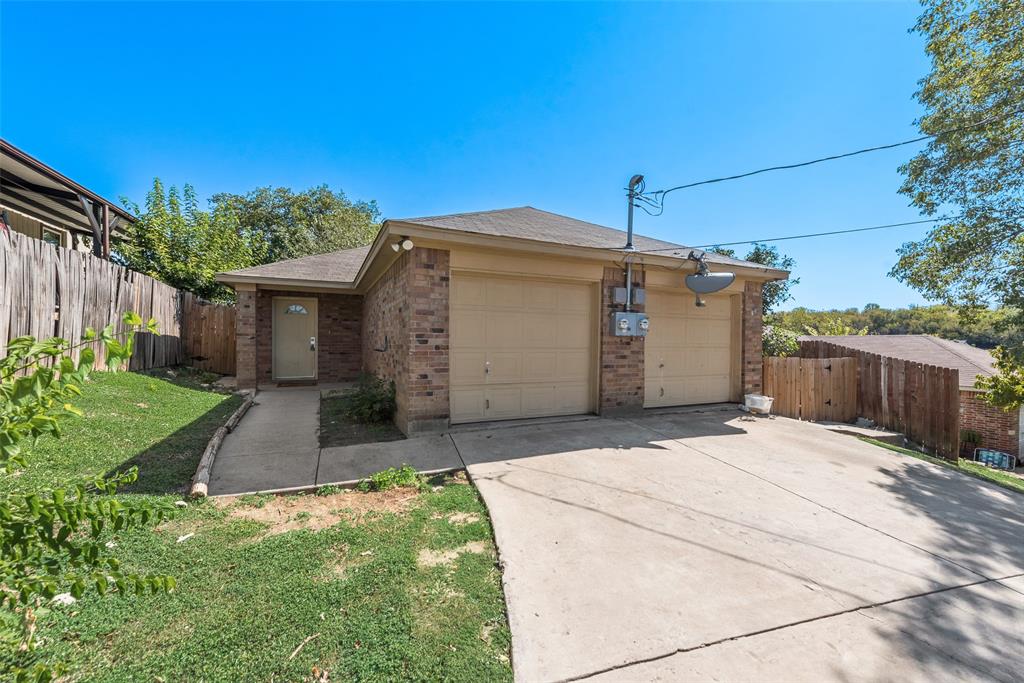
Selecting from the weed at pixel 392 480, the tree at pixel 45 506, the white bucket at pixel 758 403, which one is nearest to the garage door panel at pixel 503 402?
the weed at pixel 392 480

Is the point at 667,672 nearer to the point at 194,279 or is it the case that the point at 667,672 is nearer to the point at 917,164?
the point at 917,164

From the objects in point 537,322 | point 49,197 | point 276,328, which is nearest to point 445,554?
point 537,322

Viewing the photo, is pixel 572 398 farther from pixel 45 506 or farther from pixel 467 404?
pixel 45 506

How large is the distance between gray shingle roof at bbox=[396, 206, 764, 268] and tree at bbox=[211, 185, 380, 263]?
14.8m

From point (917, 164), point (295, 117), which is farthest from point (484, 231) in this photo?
point (295, 117)

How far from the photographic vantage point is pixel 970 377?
13.0 m

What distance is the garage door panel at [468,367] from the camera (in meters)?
5.72

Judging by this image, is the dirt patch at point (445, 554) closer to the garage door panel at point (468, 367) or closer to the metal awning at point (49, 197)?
the garage door panel at point (468, 367)

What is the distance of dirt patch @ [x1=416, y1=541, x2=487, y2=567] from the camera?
2.62 metres

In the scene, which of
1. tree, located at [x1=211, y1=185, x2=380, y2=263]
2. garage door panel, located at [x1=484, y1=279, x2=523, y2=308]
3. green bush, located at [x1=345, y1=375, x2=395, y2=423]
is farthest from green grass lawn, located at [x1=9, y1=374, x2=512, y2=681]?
tree, located at [x1=211, y1=185, x2=380, y2=263]

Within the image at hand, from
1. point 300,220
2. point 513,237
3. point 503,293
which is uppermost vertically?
point 300,220

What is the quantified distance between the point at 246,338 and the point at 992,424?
2277cm

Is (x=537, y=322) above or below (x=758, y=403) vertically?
above

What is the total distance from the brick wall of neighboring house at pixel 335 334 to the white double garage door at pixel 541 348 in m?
6.21
